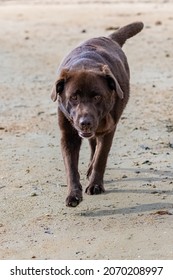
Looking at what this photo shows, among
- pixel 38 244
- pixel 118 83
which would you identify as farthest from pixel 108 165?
pixel 38 244

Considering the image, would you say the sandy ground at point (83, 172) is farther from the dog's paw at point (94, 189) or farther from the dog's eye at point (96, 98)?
the dog's eye at point (96, 98)

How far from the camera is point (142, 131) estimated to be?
899 cm

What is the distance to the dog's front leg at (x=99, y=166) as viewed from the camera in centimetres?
700

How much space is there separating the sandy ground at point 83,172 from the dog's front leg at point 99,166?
0.28 ft

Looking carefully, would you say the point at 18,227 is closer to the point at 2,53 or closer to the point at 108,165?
the point at 108,165

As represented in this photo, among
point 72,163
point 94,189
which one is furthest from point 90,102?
point 94,189

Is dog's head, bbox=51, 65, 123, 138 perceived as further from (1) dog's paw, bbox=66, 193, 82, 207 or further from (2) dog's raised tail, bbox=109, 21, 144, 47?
(2) dog's raised tail, bbox=109, 21, 144, 47

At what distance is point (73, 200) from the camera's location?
21.5ft

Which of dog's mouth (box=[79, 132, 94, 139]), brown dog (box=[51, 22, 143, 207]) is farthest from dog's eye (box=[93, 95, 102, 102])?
dog's mouth (box=[79, 132, 94, 139])

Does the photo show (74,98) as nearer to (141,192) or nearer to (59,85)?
(59,85)

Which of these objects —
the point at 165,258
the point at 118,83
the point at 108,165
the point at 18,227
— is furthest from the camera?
the point at 108,165

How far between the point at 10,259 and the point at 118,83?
1.91 meters

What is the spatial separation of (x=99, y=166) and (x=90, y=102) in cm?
77

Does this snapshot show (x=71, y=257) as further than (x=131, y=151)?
No
